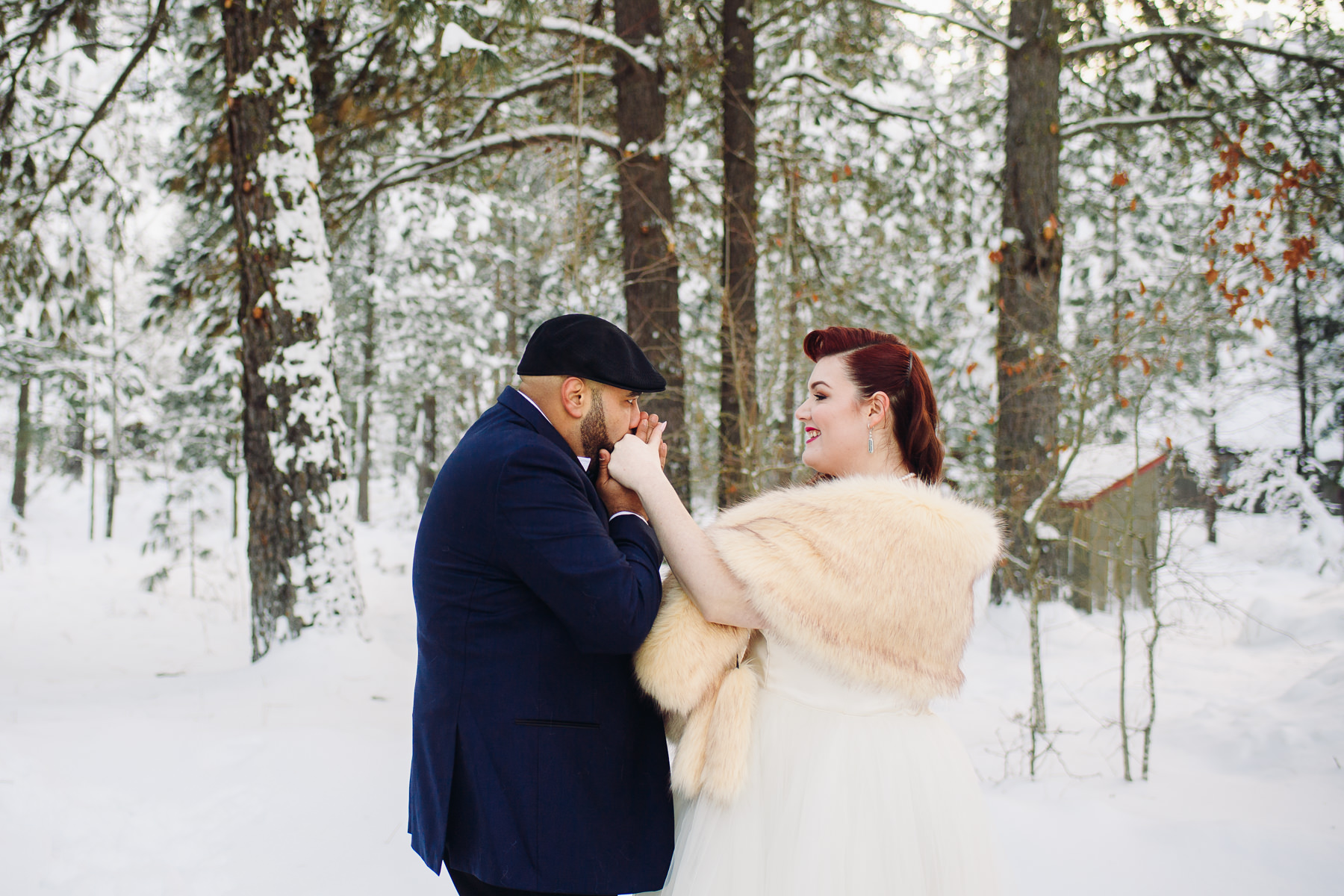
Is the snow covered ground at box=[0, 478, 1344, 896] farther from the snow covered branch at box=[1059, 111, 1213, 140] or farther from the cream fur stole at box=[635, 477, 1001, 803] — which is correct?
the snow covered branch at box=[1059, 111, 1213, 140]

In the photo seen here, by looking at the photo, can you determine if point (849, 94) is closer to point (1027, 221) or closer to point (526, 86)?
point (1027, 221)

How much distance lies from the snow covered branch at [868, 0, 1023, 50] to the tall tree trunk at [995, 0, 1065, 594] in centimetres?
11

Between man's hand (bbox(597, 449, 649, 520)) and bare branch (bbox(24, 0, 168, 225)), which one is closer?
man's hand (bbox(597, 449, 649, 520))

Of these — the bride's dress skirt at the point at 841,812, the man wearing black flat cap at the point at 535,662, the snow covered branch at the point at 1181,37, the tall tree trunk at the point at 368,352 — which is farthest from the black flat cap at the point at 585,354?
the tall tree trunk at the point at 368,352

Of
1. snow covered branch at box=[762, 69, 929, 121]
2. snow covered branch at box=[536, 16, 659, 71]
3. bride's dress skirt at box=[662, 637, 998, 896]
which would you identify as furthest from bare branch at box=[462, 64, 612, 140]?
bride's dress skirt at box=[662, 637, 998, 896]

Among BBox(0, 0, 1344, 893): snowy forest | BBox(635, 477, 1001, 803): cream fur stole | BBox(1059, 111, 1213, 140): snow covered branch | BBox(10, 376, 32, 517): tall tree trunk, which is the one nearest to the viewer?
BBox(635, 477, 1001, 803): cream fur stole

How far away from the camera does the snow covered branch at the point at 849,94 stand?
8.02 m

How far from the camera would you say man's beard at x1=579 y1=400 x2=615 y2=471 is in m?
2.01

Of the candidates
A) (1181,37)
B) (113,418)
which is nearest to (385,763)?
(1181,37)

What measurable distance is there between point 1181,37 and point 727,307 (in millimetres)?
5131

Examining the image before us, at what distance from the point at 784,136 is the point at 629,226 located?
200cm

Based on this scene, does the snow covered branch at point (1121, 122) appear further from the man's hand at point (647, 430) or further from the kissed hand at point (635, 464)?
the kissed hand at point (635, 464)

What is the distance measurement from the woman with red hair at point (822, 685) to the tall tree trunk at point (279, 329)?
3.78 meters

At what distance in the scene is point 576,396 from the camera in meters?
1.99
